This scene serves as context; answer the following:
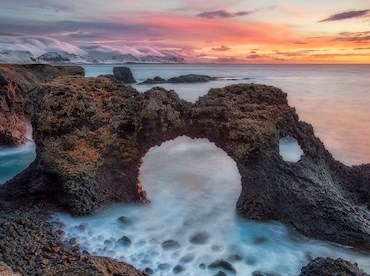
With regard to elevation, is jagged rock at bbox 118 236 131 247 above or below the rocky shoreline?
below

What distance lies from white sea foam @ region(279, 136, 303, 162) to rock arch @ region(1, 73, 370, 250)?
13 cm

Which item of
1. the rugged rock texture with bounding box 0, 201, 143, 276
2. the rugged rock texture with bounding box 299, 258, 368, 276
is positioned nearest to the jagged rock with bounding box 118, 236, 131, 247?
the rugged rock texture with bounding box 0, 201, 143, 276

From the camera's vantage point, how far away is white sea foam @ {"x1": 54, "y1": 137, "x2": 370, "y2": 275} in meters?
6.57

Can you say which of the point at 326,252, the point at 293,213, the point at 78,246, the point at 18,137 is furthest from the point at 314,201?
the point at 18,137

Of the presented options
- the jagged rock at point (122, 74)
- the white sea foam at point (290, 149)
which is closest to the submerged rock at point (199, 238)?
the white sea foam at point (290, 149)

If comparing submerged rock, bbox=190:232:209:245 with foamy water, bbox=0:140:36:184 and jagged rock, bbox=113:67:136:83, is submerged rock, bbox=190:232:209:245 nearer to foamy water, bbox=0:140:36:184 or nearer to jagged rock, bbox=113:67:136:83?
foamy water, bbox=0:140:36:184

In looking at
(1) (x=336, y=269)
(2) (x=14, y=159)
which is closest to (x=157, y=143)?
(1) (x=336, y=269)

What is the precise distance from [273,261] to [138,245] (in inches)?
92.8

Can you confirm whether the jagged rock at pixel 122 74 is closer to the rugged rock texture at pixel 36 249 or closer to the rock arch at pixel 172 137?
the rock arch at pixel 172 137

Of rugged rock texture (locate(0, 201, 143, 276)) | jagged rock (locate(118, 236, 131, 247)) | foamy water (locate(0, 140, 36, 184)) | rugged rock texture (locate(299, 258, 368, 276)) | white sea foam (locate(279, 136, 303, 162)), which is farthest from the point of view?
foamy water (locate(0, 140, 36, 184))

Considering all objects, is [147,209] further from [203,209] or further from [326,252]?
[326,252]

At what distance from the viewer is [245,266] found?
21.2ft

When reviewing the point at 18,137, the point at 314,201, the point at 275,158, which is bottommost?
the point at 18,137

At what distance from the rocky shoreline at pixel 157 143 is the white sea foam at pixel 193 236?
1.00 ft
